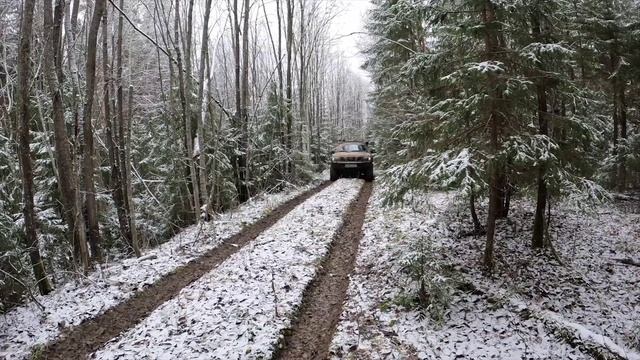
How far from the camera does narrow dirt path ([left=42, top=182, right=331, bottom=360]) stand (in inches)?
208

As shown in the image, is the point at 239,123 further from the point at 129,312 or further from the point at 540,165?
the point at 540,165

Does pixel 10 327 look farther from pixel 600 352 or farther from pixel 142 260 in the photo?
pixel 600 352

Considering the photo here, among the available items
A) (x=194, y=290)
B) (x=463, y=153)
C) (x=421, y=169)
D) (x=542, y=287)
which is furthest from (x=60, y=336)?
(x=542, y=287)

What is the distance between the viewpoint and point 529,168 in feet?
23.1

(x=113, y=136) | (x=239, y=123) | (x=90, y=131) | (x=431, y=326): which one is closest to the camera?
(x=431, y=326)

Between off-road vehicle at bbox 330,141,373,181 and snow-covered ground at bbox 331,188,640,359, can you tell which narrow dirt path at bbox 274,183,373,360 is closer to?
snow-covered ground at bbox 331,188,640,359

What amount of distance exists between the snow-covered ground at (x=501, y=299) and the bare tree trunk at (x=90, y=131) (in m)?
5.88

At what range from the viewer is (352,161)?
20.5m

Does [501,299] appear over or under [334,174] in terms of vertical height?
under

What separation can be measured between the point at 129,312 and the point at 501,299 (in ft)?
19.5

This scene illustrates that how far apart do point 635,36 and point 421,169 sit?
1151cm

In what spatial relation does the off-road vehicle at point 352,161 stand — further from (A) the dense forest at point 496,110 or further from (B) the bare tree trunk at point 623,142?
(A) the dense forest at point 496,110

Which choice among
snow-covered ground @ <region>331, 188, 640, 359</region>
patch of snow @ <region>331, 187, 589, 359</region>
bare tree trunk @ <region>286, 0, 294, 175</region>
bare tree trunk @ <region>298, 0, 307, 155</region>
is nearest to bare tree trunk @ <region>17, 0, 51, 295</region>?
patch of snow @ <region>331, 187, 589, 359</region>

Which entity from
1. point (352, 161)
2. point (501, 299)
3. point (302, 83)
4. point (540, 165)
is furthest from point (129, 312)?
point (302, 83)
